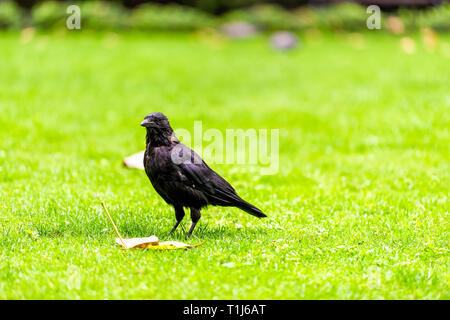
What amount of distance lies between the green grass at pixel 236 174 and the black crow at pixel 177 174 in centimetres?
37

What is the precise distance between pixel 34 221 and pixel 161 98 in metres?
6.96

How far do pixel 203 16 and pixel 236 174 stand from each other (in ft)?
47.9

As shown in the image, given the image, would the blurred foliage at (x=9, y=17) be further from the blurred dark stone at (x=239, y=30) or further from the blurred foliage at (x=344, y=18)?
the blurred foliage at (x=344, y=18)

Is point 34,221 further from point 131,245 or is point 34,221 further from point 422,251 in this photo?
point 422,251

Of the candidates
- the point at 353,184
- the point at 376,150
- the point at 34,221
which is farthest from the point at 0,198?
the point at 376,150

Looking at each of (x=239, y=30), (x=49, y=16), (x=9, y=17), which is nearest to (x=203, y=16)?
(x=239, y=30)

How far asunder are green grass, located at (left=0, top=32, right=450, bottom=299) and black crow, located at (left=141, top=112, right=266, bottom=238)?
0.37 meters

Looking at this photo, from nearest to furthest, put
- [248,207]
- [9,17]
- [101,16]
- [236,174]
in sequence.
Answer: [248,207]
[236,174]
[9,17]
[101,16]

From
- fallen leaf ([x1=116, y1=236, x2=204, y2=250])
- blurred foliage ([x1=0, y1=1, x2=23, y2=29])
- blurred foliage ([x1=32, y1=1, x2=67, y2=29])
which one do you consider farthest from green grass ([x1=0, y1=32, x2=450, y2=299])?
blurred foliage ([x1=0, y1=1, x2=23, y2=29])

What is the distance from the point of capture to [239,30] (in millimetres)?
20859

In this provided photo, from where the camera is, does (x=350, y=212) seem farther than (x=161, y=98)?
No

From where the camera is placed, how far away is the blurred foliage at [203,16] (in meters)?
19.4

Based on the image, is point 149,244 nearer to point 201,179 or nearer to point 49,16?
Answer: point 201,179
